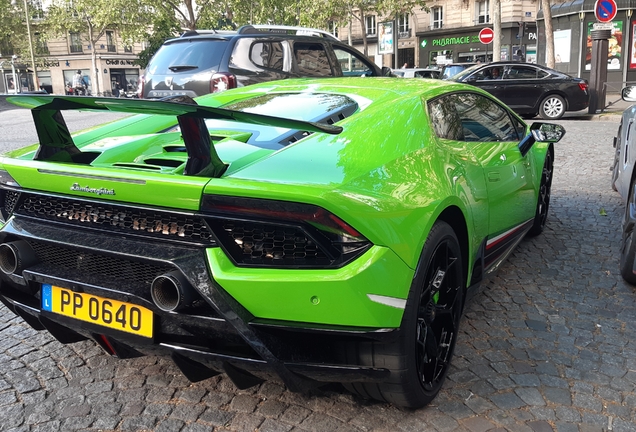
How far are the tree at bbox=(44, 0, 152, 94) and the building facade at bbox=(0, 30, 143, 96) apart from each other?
401cm

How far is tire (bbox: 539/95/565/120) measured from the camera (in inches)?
586

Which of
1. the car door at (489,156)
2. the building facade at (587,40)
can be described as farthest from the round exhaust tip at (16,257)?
the building facade at (587,40)

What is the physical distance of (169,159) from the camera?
2426mm

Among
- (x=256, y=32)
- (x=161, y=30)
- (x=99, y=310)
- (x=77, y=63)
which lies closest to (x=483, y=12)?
(x=161, y=30)

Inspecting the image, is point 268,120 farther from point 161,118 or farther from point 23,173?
point 161,118

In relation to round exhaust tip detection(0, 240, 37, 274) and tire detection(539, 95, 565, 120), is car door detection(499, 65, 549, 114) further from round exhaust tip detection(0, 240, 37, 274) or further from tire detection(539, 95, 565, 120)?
round exhaust tip detection(0, 240, 37, 274)

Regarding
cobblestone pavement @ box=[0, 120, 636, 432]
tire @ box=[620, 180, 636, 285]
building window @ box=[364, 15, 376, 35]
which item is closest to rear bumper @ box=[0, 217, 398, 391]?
cobblestone pavement @ box=[0, 120, 636, 432]

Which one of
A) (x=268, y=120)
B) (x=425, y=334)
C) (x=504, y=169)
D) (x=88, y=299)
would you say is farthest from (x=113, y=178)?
(x=504, y=169)

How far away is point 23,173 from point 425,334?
177cm

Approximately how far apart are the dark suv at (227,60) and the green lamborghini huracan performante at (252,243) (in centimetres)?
588

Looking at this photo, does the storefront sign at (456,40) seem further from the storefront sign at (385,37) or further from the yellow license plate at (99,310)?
the yellow license plate at (99,310)

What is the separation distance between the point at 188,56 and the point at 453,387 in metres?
7.23

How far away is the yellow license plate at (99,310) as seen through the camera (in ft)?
7.22

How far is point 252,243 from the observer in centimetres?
209
